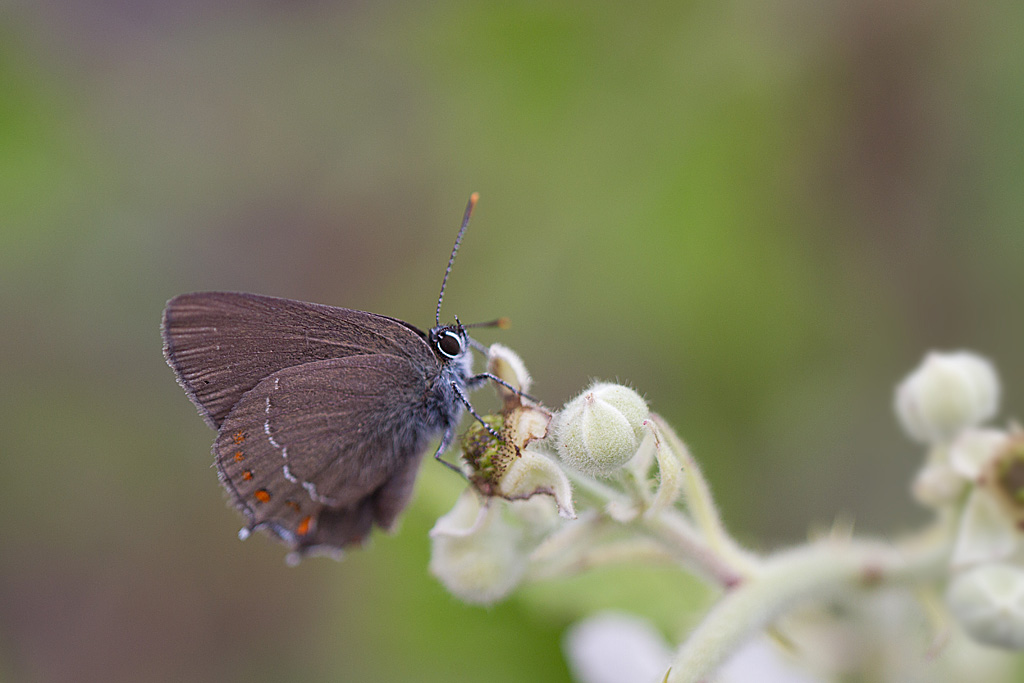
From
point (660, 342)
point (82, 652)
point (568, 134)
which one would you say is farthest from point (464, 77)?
point (82, 652)

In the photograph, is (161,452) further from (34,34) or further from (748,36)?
(748,36)

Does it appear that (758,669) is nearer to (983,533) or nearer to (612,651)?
(612,651)

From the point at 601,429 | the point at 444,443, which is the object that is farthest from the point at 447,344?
the point at 601,429

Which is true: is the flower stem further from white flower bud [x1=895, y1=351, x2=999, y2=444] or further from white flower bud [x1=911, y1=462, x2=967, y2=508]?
white flower bud [x1=895, y1=351, x2=999, y2=444]

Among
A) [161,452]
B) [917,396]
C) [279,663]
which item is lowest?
[279,663]

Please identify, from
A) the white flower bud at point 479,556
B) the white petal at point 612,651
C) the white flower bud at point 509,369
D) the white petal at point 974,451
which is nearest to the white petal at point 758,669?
the white petal at point 612,651

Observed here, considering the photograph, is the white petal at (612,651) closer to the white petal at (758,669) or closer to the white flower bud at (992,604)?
the white petal at (758,669)
